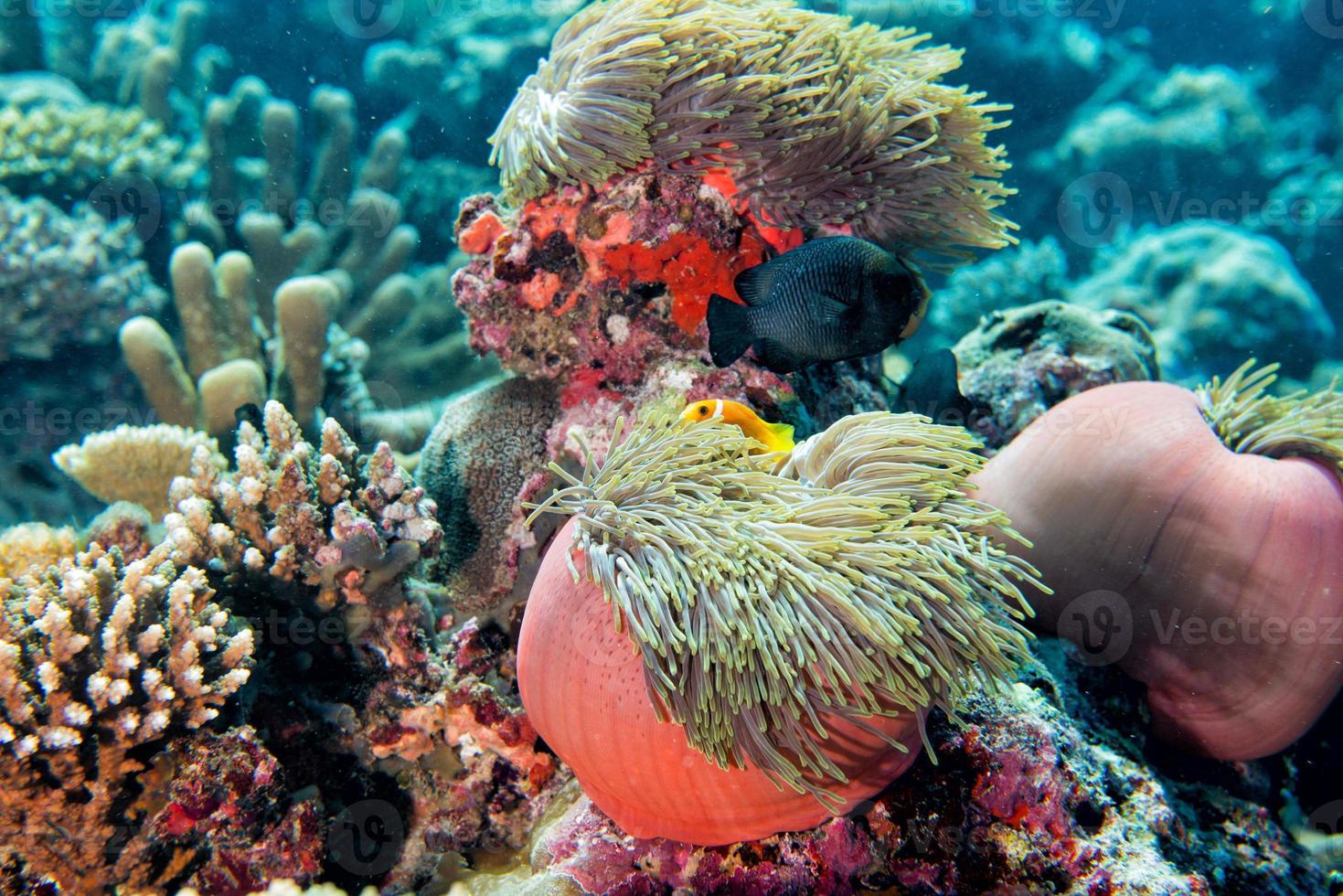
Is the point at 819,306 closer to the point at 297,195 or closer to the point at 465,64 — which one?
the point at 297,195

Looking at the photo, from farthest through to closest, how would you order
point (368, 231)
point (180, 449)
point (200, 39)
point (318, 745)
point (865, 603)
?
1. point (200, 39)
2. point (368, 231)
3. point (180, 449)
4. point (318, 745)
5. point (865, 603)

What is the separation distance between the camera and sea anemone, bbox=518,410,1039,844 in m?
1.51

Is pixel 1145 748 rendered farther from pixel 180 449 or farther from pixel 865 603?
pixel 180 449

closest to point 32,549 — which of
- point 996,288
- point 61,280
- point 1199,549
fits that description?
point 1199,549

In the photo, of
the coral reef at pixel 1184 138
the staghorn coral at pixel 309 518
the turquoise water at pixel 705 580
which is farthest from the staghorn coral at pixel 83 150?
the coral reef at pixel 1184 138

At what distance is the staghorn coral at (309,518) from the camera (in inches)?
97.6

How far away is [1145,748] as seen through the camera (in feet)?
8.13

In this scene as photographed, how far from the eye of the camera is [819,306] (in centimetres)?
227

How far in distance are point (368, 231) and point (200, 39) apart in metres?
4.61

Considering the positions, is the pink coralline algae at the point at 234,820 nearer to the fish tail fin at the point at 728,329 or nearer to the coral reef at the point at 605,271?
the coral reef at the point at 605,271

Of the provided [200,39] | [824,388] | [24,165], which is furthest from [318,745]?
[200,39]

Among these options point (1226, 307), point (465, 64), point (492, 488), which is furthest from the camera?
point (465, 64)

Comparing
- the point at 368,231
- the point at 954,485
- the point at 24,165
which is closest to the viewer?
the point at 954,485

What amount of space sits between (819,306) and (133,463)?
3.61m
